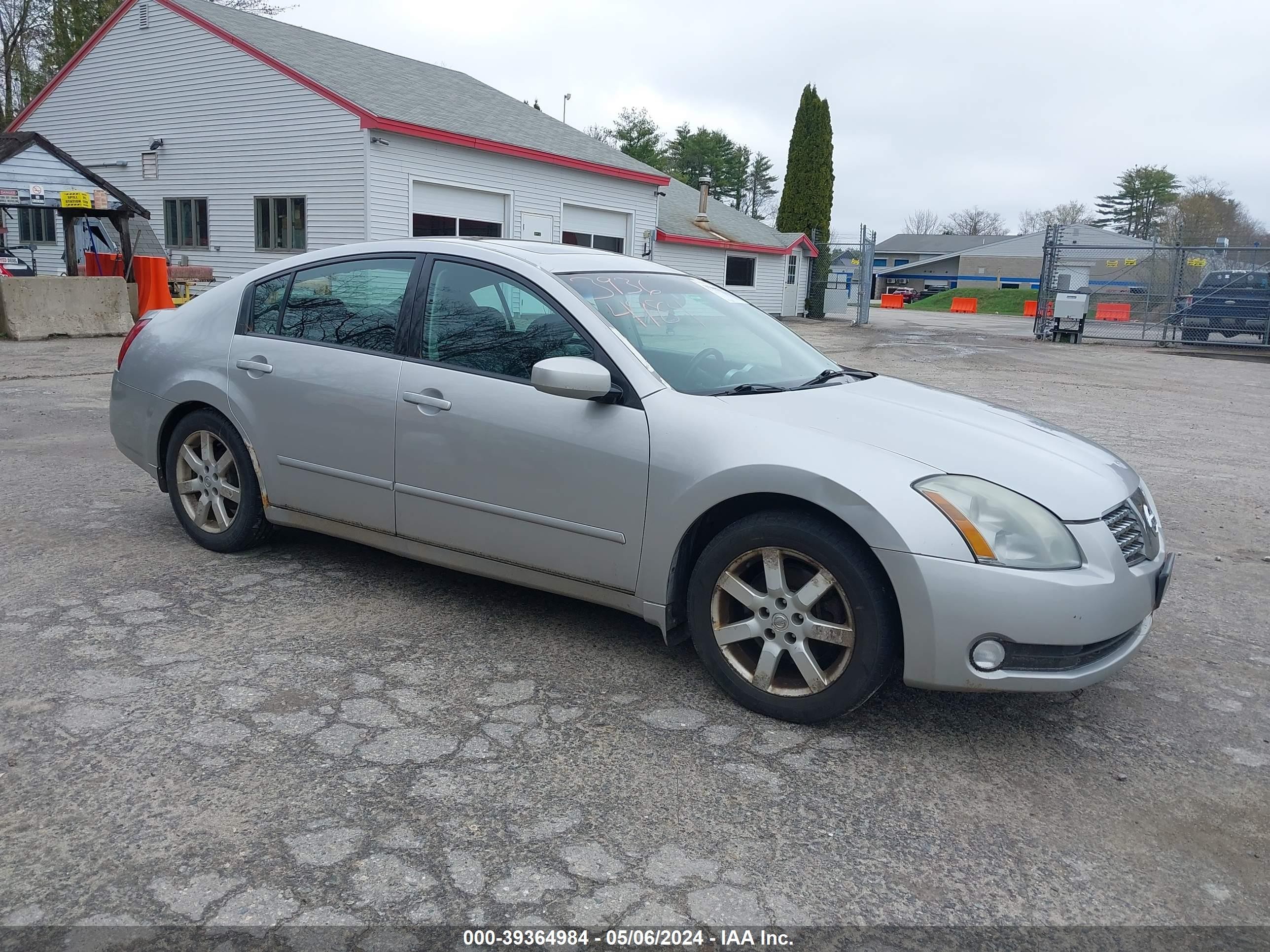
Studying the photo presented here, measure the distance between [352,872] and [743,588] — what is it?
1508 millimetres

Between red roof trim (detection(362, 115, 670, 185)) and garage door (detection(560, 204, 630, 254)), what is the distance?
0.93 m

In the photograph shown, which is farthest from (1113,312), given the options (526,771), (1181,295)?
(526,771)

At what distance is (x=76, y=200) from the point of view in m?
18.5

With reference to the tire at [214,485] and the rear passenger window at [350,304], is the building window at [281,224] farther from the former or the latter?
the rear passenger window at [350,304]

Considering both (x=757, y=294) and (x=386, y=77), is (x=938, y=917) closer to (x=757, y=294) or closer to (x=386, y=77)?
(x=386, y=77)

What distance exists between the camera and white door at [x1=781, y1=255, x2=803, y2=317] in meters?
37.9

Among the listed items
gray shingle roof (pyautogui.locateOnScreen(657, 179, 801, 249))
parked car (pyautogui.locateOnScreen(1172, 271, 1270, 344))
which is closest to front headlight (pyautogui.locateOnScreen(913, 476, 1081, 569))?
parked car (pyautogui.locateOnScreen(1172, 271, 1270, 344))

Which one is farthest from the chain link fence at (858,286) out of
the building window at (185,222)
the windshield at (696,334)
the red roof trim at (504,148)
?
the windshield at (696,334)

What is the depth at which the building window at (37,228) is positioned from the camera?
82.8 ft

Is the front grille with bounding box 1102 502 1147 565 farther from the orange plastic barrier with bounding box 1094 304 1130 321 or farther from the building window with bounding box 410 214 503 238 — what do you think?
the orange plastic barrier with bounding box 1094 304 1130 321

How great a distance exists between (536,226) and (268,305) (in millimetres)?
19098

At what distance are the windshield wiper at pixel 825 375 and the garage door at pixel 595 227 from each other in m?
20.0

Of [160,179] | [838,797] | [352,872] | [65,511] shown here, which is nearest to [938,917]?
[838,797]

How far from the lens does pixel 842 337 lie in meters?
26.7
